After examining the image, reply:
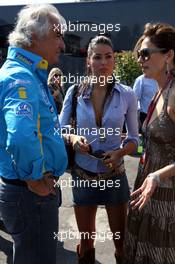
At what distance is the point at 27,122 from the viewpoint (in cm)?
165

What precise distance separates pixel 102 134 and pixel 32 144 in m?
0.89

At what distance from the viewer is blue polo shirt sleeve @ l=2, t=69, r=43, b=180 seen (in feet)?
5.37

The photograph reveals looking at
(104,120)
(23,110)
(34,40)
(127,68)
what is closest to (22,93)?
(23,110)

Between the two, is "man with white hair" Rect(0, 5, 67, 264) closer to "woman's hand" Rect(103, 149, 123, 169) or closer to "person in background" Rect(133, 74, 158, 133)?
"woman's hand" Rect(103, 149, 123, 169)

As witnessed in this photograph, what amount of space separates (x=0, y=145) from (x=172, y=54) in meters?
1.10

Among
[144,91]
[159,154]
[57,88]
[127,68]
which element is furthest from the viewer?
[127,68]

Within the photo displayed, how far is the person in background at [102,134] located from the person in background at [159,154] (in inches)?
10.5

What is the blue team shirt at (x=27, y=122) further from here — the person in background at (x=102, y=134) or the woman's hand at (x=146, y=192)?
the person in background at (x=102, y=134)

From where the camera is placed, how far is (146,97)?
A: 623cm

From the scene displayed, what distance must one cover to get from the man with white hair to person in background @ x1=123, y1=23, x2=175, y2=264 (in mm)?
539

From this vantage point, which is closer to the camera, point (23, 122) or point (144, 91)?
point (23, 122)

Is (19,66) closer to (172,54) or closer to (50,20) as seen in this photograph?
(50,20)

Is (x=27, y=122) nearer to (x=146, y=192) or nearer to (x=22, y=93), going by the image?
(x=22, y=93)

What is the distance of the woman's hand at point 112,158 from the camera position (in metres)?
2.43
